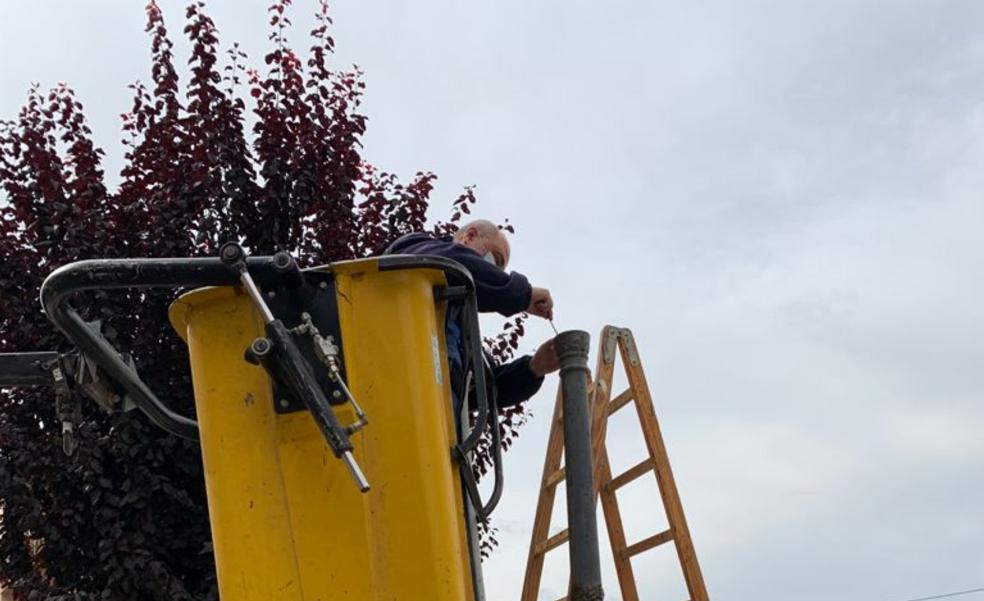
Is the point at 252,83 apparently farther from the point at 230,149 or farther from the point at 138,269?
the point at 138,269

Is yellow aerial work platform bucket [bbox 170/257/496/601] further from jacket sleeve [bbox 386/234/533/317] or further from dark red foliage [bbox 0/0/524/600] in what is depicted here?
dark red foliage [bbox 0/0/524/600]

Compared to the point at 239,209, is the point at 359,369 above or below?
below

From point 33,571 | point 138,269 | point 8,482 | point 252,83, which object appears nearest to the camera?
point 138,269

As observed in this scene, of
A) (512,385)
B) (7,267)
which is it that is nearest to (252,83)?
(7,267)

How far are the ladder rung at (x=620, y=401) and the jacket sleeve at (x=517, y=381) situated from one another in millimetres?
678

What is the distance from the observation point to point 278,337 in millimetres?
2268

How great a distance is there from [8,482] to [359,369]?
3943 mm

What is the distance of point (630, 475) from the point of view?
4.06 m

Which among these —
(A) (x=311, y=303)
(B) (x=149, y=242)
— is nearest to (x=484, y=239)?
(A) (x=311, y=303)

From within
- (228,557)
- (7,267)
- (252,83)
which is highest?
(252,83)

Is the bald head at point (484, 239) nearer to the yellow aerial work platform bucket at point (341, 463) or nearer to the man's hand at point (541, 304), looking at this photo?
the man's hand at point (541, 304)

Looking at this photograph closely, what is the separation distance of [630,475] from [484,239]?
118 centimetres

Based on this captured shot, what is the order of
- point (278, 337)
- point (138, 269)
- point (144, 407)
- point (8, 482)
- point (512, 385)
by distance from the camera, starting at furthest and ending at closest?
point (8, 482), point (512, 385), point (144, 407), point (138, 269), point (278, 337)

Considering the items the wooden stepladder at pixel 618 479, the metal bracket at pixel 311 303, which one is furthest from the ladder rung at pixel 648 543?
the metal bracket at pixel 311 303
